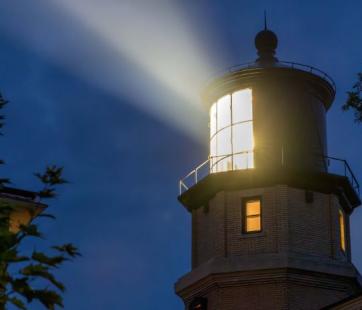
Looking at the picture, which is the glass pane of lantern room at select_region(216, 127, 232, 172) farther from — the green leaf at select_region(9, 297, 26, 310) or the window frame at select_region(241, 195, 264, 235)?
the green leaf at select_region(9, 297, 26, 310)

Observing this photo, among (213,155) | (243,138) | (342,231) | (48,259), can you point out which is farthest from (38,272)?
(342,231)

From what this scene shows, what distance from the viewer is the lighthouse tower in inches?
1139

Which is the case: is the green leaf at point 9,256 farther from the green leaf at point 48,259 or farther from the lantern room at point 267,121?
the lantern room at point 267,121

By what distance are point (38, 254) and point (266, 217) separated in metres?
22.6

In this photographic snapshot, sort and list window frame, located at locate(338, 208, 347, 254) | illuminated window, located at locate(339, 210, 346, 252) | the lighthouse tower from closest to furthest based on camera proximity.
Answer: the lighthouse tower < window frame, located at locate(338, 208, 347, 254) < illuminated window, located at locate(339, 210, 346, 252)

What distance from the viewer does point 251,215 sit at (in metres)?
30.4

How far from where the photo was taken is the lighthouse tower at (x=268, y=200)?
28.9 m

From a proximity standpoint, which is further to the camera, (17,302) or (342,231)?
(342,231)

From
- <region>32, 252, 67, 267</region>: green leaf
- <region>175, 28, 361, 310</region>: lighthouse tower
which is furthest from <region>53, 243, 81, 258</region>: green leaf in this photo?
<region>175, 28, 361, 310</region>: lighthouse tower

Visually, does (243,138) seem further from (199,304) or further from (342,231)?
(199,304)

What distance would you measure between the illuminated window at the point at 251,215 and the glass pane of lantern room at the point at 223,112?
2.83 m

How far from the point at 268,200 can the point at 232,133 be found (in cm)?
263

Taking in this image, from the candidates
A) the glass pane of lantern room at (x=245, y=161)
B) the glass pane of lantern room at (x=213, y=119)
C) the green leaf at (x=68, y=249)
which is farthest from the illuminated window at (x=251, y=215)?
the green leaf at (x=68, y=249)

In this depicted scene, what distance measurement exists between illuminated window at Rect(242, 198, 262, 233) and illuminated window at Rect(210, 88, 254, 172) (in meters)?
1.31
